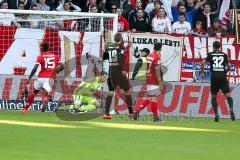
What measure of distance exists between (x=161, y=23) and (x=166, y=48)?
5.04 feet

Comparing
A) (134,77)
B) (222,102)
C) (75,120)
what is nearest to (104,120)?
(75,120)

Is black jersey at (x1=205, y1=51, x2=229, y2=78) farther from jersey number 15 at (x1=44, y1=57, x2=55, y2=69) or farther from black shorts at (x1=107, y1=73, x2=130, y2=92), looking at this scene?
jersey number 15 at (x1=44, y1=57, x2=55, y2=69)

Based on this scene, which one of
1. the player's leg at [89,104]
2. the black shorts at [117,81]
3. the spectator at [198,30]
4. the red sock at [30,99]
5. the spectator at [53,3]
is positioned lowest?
the player's leg at [89,104]

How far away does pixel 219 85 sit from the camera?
78.3ft

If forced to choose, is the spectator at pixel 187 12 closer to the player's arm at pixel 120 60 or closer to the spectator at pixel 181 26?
the spectator at pixel 181 26

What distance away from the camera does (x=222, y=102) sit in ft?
84.5

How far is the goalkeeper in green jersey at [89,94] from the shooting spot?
25406 millimetres

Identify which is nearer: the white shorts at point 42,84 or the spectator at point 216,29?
the white shorts at point 42,84

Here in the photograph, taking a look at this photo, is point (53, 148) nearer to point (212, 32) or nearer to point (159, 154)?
point (159, 154)

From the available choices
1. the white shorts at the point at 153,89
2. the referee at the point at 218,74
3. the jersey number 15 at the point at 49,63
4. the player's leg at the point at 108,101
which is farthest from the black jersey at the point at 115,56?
the referee at the point at 218,74

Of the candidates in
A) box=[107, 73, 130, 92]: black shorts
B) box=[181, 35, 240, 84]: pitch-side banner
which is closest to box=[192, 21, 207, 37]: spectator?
box=[181, 35, 240, 84]: pitch-side banner

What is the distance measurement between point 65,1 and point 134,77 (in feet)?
19.7

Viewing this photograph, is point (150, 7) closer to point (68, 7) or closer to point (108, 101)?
point (68, 7)

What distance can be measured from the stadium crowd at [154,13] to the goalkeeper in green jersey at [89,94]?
248 centimetres
